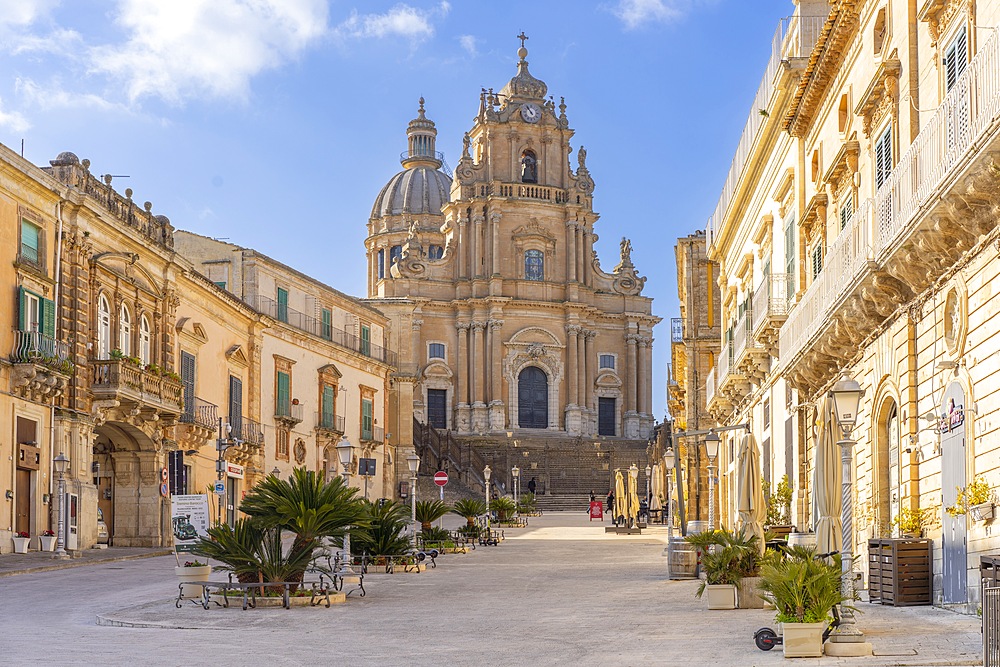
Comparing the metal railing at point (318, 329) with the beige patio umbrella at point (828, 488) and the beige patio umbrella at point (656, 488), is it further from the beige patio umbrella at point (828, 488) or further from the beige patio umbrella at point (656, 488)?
the beige patio umbrella at point (828, 488)

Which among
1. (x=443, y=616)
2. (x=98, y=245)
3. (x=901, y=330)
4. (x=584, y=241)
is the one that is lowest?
(x=443, y=616)

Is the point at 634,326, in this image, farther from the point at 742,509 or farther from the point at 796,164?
the point at 742,509

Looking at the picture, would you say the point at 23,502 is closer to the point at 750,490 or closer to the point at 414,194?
the point at 750,490

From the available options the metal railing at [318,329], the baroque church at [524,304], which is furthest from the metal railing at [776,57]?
the baroque church at [524,304]

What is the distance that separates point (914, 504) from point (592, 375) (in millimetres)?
60844

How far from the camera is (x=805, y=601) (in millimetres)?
12633

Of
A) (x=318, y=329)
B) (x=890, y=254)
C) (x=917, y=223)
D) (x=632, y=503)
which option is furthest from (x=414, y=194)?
(x=917, y=223)

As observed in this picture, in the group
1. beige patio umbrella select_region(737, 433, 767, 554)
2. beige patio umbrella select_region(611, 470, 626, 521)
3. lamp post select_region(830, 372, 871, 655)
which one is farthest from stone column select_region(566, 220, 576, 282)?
lamp post select_region(830, 372, 871, 655)

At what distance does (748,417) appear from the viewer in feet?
115

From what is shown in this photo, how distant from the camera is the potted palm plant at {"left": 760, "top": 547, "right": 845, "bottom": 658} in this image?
1248cm

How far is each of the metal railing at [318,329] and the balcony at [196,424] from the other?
277 inches

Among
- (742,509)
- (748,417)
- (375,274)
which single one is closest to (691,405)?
(748,417)

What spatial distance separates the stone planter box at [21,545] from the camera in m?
30.4

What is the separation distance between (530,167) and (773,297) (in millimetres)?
50877
